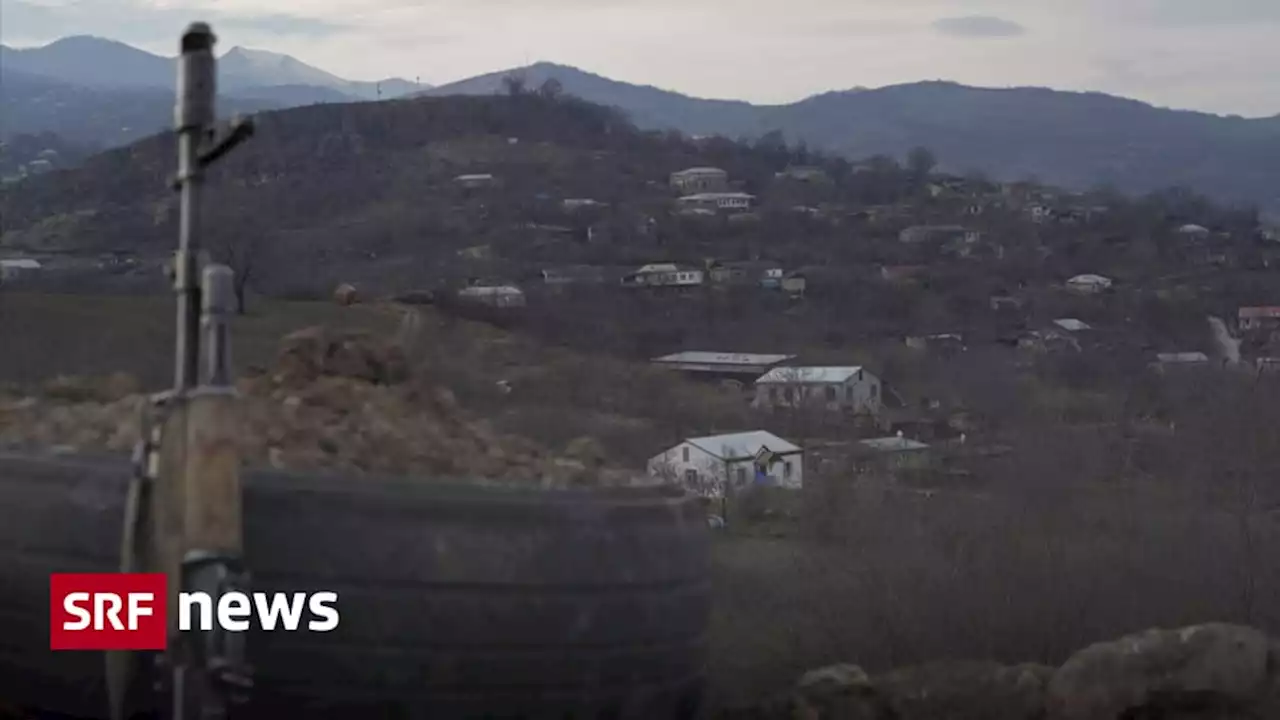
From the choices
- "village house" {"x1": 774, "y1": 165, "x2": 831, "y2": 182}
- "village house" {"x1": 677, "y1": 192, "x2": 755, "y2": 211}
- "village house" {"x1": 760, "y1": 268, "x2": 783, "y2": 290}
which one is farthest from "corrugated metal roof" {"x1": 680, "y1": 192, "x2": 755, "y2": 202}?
"village house" {"x1": 760, "y1": 268, "x2": 783, "y2": 290}

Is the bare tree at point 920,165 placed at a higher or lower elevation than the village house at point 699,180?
higher

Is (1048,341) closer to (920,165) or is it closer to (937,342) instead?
(937,342)

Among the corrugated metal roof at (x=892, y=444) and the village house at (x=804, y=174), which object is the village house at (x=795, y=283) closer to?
the corrugated metal roof at (x=892, y=444)

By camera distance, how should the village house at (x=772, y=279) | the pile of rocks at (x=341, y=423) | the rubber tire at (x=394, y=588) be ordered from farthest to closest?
the village house at (x=772, y=279) → the pile of rocks at (x=341, y=423) → the rubber tire at (x=394, y=588)

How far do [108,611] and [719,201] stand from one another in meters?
31.6

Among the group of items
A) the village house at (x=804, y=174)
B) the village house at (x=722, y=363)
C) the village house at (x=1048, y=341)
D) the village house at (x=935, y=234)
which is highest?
the village house at (x=804, y=174)

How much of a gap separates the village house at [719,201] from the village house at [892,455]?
23.4 meters

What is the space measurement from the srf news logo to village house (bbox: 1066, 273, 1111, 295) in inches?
705

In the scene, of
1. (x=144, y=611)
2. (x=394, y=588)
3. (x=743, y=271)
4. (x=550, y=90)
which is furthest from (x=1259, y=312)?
(x=550, y=90)

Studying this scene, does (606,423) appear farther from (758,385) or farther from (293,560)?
(758,385)

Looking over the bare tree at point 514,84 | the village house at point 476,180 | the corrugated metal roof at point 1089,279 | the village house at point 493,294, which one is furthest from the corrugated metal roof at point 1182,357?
the bare tree at point 514,84

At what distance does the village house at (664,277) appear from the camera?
797 inches

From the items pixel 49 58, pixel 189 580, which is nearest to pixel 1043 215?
pixel 49 58

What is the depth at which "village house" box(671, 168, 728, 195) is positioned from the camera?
35.7 meters
